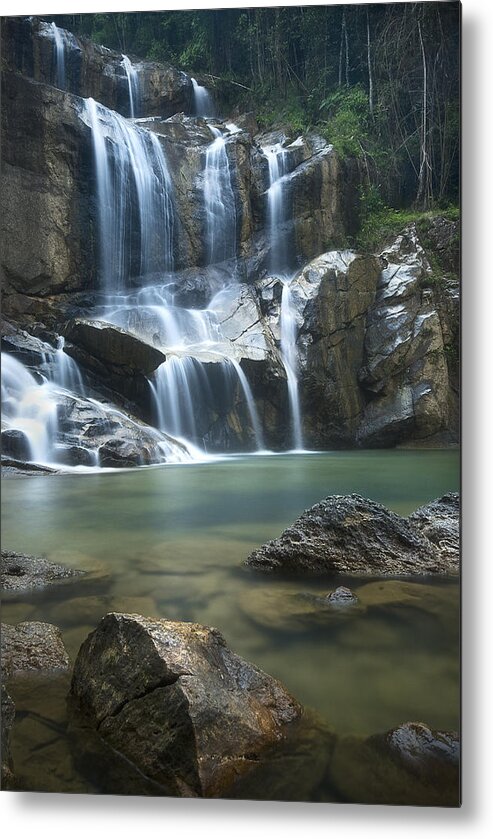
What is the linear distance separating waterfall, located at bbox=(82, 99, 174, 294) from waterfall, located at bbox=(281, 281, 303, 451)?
19.8 inches

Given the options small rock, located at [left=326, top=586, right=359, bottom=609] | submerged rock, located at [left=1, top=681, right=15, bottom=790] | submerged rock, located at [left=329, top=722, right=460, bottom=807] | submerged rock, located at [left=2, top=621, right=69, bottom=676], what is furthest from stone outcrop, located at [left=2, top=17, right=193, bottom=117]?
submerged rock, located at [left=329, top=722, right=460, bottom=807]

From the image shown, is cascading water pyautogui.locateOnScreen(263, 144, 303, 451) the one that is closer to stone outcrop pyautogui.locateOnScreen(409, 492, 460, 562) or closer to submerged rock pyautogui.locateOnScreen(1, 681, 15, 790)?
stone outcrop pyautogui.locateOnScreen(409, 492, 460, 562)

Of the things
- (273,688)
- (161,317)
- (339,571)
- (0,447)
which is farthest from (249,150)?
(273,688)

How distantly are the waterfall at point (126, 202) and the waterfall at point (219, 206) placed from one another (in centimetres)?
17

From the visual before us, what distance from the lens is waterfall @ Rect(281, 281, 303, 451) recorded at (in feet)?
8.09

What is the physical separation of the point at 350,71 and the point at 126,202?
102 cm

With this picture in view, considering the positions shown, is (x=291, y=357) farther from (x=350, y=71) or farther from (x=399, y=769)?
(x=399, y=769)

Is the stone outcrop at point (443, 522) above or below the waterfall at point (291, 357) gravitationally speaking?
below

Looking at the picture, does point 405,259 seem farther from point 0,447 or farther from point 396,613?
point 0,447

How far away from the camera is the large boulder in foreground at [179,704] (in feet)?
6.49

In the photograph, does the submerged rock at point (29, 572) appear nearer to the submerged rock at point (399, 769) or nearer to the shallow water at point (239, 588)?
the shallow water at point (239, 588)

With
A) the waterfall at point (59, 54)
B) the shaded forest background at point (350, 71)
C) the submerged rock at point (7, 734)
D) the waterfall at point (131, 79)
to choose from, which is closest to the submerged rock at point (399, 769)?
the submerged rock at point (7, 734)

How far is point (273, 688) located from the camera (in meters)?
2.14

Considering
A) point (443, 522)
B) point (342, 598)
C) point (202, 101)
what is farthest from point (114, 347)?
point (443, 522)
